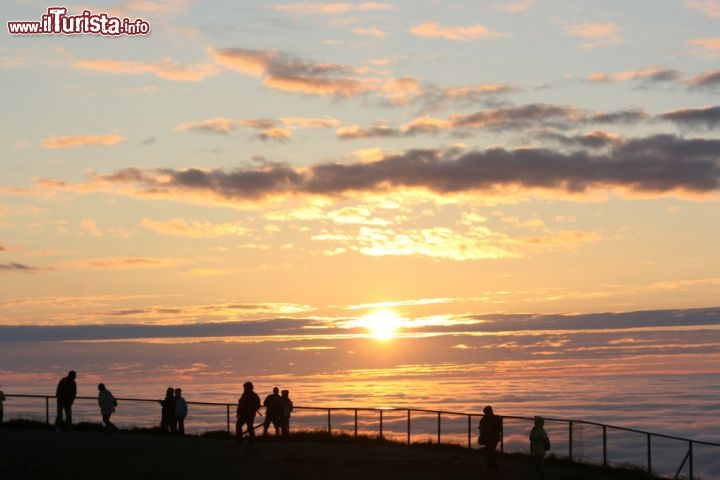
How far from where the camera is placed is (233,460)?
3177 centimetres

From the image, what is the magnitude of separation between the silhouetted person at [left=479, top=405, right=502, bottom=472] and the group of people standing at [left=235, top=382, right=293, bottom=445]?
6453 millimetres

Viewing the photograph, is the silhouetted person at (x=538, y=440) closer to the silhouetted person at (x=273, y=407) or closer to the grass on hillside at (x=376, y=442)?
the grass on hillside at (x=376, y=442)

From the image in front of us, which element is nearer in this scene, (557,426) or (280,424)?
(280,424)

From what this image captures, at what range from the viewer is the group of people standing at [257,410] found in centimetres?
3344

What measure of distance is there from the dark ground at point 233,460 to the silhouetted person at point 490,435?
0.45 meters

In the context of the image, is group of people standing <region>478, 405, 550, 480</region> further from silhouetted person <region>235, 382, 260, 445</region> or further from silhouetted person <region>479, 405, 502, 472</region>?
silhouetted person <region>235, 382, 260, 445</region>

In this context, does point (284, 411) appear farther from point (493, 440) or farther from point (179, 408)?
point (493, 440)

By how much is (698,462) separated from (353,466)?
444ft

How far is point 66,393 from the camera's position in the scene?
122ft

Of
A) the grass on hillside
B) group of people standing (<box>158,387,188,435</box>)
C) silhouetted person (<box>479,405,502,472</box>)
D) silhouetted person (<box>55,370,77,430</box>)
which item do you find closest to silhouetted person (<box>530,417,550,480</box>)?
silhouetted person (<box>479,405,502,472</box>)

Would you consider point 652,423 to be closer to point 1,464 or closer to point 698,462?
point 698,462

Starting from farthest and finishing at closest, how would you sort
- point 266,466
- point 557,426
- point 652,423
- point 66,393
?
point 652,423
point 557,426
point 66,393
point 266,466

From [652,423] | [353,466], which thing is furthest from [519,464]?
[652,423]

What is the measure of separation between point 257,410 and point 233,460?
2301 mm
